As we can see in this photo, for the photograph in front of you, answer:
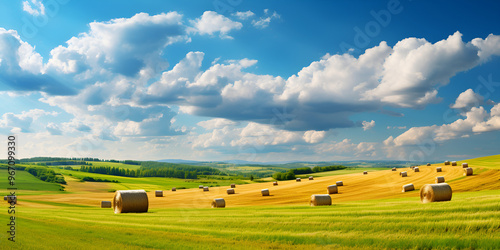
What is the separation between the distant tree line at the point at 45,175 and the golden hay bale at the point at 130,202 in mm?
82432

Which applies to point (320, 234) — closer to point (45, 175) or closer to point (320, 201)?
point (320, 201)

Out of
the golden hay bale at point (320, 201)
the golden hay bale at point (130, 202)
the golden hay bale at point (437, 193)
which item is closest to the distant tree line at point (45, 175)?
the golden hay bale at point (130, 202)

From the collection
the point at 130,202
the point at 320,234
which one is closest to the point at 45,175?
the point at 130,202

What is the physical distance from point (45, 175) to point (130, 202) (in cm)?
9404

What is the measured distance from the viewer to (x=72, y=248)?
36.9ft

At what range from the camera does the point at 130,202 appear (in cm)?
2803

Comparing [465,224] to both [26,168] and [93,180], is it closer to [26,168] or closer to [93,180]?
[93,180]

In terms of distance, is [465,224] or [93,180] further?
[93,180]

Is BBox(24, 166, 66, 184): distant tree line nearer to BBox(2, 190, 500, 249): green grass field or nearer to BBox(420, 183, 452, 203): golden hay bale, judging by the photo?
BBox(2, 190, 500, 249): green grass field

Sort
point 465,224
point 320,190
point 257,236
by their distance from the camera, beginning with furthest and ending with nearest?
1. point 320,190
2. point 257,236
3. point 465,224

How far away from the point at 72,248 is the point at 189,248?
3838mm

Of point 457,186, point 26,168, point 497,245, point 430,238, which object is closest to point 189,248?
point 430,238

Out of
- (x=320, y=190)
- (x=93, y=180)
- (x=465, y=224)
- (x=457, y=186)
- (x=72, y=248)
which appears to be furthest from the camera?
(x=93, y=180)

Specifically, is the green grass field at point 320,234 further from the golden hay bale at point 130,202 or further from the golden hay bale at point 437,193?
the golden hay bale at point 130,202
